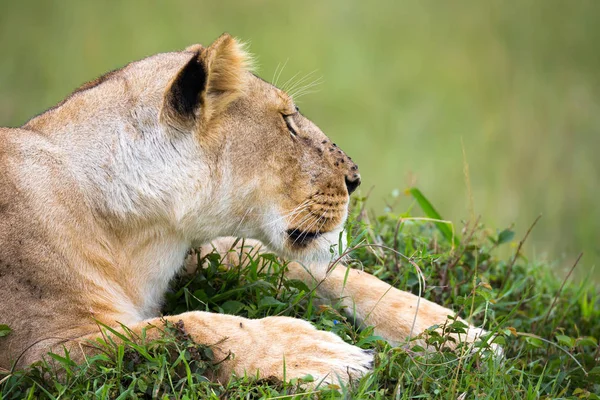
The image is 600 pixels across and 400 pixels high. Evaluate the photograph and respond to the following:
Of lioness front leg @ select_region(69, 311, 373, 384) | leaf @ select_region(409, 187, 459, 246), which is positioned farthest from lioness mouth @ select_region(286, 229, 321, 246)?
leaf @ select_region(409, 187, 459, 246)

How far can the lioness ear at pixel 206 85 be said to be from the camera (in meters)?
3.78

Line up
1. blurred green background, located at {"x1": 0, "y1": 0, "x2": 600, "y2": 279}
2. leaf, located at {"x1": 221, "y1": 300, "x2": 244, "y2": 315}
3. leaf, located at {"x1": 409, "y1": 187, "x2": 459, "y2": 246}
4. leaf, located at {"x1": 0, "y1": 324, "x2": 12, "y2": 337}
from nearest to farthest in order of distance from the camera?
leaf, located at {"x1": 0, "y1": 324, "x2": 12, "y2": 337} < leaf, located at {"x1": 221, "y1": 300, "x2": 244, "y2": 315} < leaf, located at {"x1": 409, "y1": 187, "x2": 459, "y2": 246} < blurred green background, located at {"x1": 0, "y1": 0, "x2": 600, "y2": 279}

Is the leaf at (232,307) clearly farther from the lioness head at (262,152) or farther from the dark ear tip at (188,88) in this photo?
the dark ear tip at (188,88)

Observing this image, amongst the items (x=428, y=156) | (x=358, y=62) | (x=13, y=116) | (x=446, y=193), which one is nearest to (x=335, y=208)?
(x=446, y=193)

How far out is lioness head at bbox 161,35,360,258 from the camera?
12.7 ft

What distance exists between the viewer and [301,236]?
13.6ft

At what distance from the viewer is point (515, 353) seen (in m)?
4.42

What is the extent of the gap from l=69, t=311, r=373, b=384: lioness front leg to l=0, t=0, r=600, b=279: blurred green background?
180 inches

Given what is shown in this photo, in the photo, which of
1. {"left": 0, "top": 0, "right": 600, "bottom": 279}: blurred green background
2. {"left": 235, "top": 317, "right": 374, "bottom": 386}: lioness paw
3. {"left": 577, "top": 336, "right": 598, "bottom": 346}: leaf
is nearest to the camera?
{"left": 235, "top": 317, "right": 374, "bottom": 386}: lioness paw

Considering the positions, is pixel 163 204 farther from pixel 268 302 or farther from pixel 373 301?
pixel 373 301

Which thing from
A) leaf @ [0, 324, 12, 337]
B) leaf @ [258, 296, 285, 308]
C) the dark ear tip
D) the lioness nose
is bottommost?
leaf @ [0, 324, 12, 337]

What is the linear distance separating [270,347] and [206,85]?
1092 mm

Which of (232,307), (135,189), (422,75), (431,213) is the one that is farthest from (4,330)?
(422,75)

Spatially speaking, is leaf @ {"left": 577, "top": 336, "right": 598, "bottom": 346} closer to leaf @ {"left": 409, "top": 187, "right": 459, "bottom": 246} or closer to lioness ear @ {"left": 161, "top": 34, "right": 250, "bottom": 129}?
leaf @ {"left": 409, "top": 187, "right": 459, "bottom": 246}
